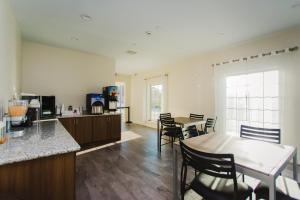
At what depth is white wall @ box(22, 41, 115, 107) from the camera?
3701 millimetres

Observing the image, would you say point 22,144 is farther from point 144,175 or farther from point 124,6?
point 124,6

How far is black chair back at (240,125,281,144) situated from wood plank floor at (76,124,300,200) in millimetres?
1211

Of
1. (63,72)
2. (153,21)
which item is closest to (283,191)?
(153,21)

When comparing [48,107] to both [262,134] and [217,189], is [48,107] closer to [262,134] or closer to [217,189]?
[217,189]

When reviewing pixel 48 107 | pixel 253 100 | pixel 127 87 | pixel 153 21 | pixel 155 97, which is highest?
pixel 153 21

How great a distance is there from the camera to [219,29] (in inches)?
118

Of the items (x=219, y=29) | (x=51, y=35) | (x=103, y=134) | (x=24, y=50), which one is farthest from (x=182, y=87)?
(x=24, y=50)

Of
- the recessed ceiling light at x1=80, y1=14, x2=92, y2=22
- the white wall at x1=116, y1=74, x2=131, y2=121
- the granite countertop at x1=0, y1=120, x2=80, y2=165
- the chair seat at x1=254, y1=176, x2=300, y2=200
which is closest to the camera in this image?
the granite countertop at x1=0, y1=120, x2=80, y2=165

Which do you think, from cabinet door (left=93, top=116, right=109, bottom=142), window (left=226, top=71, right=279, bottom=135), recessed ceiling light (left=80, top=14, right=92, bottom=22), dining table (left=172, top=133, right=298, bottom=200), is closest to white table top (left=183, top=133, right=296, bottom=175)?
dining table (left=172, top=133, right=298, bottom=200)

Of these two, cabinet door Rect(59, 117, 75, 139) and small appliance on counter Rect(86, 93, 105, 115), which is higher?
small appliance on counter Rect(86, 93, 105, 115)

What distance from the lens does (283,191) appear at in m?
1.39

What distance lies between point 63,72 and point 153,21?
9.30 ft

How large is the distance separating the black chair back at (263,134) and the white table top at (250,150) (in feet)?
0.86

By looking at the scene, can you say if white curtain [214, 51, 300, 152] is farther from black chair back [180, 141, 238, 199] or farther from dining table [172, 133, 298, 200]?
black chair back [180, 141, 238, 199]
